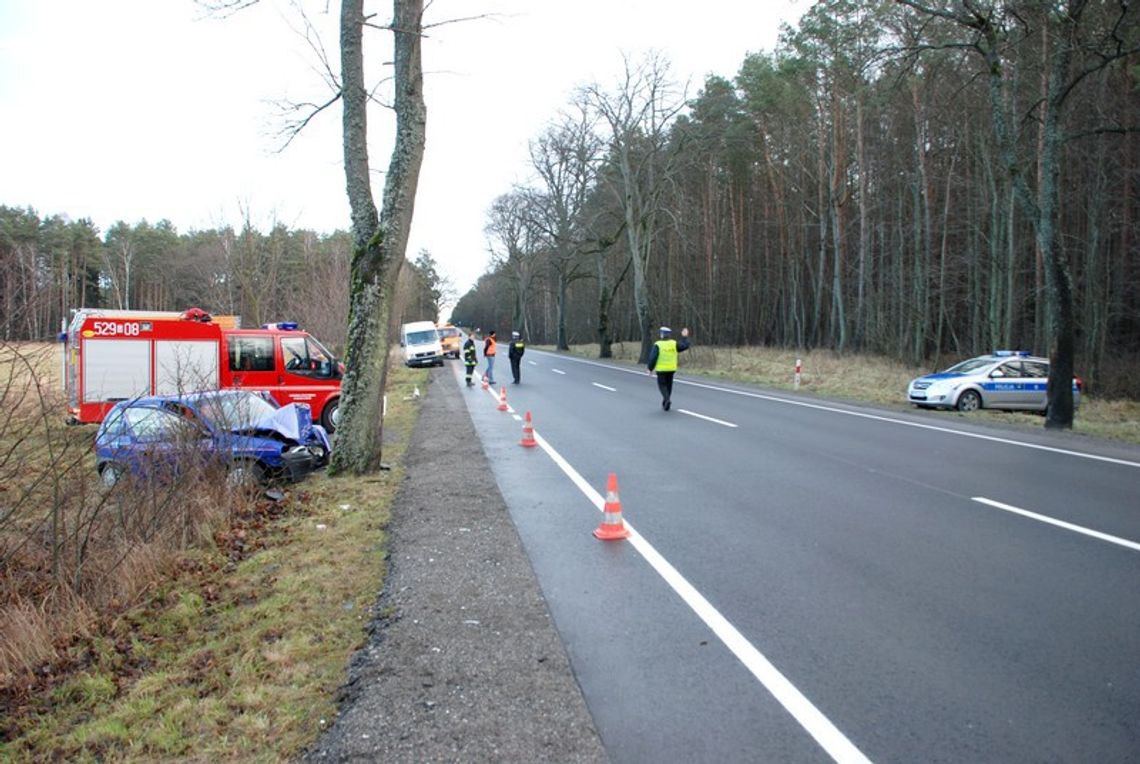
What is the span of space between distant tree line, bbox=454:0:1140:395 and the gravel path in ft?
44.1

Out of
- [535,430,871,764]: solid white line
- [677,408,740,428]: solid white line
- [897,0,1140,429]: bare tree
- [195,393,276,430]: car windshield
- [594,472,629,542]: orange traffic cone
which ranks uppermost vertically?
[897,0,1140,429]: bare tree

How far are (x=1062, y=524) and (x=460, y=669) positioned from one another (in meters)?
5.73

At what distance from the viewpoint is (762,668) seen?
12.5 ft

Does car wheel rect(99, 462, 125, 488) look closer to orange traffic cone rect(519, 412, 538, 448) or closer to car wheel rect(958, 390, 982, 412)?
orange traffic cone rect(519, 412, 538, 448)

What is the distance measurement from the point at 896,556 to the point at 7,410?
6376mm

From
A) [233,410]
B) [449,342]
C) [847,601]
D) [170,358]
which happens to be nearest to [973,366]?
[847,601]

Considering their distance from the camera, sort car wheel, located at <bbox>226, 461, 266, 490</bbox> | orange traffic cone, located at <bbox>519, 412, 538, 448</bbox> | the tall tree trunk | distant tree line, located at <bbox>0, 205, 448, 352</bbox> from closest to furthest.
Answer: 1. distant tree line, located at <bbox>0, 205, 448, 352</bbox>
2. car wheel, located at <bbox>226, 461, 266, 490</bbox>
3. the tall tree trunk
4. orange traffic cone, located at <bbox>519, 412, 538, 448</bbox>

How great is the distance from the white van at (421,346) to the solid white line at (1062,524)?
35.6 m

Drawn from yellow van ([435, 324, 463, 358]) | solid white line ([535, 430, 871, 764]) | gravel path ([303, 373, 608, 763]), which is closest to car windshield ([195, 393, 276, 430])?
gravel path ([303, 373, 608, 763])

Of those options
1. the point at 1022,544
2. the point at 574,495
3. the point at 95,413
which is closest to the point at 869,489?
the point at 1022,544

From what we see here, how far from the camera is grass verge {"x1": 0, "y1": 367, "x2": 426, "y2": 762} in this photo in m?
3.31

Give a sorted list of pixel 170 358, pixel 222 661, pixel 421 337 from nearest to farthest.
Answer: pixel 222 661, pixel 170 358, pixel 421 337

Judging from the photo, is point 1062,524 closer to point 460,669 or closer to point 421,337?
point 460,669

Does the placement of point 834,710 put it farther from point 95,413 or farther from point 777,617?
point 95,413
